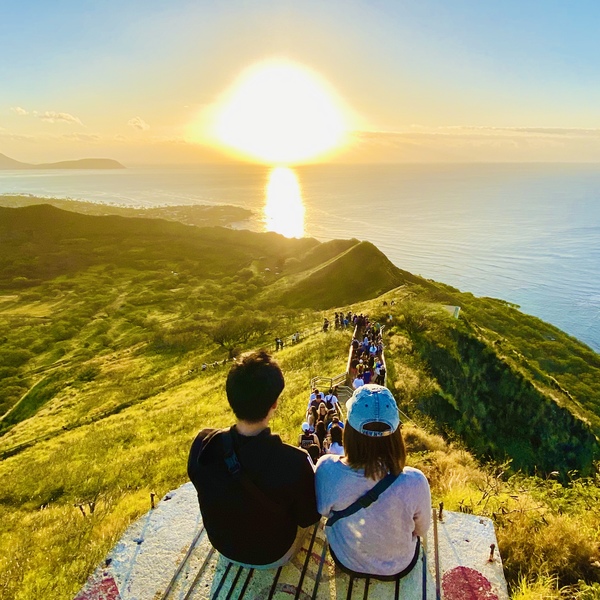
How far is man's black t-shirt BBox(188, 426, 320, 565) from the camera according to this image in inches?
152

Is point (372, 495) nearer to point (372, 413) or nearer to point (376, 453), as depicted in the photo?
point (376, 453)

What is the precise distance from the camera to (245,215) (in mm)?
192875

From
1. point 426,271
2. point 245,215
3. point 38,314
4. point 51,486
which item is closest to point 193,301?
point 38,314

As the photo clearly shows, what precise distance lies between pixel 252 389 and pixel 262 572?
2651 millimetres

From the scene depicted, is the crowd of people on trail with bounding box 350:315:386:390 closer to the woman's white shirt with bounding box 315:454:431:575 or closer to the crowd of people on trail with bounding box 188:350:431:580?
the woman's white shirt with bounding box 315:454:431:575

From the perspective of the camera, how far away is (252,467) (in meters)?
3.83

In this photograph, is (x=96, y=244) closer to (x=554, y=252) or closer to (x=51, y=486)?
(x=51, y=486)

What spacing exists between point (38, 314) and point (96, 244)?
4363cm

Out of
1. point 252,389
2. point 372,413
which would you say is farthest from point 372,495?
point 252,389

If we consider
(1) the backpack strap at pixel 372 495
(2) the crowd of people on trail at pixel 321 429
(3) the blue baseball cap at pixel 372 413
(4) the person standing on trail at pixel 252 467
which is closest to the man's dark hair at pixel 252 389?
(4) the person standing on trail at pixel 252 467

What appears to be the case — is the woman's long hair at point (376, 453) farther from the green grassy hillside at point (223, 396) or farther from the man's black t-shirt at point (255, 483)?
the green grassy hillside at point (223, 396)

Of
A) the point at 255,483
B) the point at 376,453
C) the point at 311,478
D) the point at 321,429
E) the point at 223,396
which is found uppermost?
the point at 376,453

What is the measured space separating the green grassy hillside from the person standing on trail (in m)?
3.13

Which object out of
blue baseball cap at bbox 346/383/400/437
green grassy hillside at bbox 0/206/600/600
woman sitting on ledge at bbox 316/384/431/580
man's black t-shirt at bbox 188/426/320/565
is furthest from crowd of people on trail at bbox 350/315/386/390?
A: blue baseball cap at bbox 346/383/400/437
